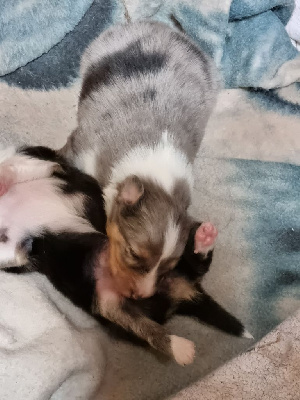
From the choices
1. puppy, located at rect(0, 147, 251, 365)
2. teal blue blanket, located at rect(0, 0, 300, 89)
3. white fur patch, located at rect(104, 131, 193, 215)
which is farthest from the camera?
teal blue blanket, located at rect(0, 0, 300, 89)

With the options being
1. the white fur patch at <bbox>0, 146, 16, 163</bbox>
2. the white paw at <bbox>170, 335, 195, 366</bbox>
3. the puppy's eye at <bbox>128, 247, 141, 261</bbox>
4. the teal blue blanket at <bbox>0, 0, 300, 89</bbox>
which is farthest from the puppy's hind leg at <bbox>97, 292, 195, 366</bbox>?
the teal blue blanket at <bbox>0, 0, 300, 89</bbox>

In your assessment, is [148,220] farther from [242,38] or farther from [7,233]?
[242,38]

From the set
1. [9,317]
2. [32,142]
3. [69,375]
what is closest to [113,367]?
→ [69,375]

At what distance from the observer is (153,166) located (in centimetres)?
233

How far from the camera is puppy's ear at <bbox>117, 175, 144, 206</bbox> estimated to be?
6.87 ft

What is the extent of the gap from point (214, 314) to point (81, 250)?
650mm

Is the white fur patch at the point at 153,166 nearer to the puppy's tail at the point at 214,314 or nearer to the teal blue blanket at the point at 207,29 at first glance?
→ the puppy's tail at the point at 214,314

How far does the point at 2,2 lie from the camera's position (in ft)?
9.09

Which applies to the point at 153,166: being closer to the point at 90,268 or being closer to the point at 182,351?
the point at 90,268

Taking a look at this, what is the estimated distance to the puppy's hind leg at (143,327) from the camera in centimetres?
205

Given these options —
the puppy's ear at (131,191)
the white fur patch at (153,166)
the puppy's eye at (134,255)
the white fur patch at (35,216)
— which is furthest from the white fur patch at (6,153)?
the puppy's eye at (134,255)

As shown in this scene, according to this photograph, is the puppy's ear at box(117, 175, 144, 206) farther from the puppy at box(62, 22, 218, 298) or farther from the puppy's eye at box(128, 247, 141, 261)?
the puppy's eye at box(128, 247, 141, 261)

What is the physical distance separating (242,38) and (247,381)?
1911mm

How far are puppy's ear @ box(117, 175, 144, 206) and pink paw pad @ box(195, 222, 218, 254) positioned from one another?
0.99 feet
